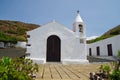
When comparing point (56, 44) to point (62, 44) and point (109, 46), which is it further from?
point (109, 46)

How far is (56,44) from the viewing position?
1388 cm

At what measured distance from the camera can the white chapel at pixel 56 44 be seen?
1308 cm

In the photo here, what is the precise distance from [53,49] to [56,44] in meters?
0.56

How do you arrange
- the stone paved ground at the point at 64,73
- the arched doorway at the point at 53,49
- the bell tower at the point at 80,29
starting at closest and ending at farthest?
the stone paved ground at the point at 64,73
the arched doorway at the point at 53,49
the bell tower at the point at 80,29

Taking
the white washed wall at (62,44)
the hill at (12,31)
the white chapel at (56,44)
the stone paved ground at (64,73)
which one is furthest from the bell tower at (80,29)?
the hill at (12,31)

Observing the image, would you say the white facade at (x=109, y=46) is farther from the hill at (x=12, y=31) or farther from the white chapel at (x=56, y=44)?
the hill at (x=12, y=31)

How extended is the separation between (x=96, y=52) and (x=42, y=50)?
14.7 m

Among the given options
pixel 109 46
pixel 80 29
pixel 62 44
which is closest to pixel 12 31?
pixel 109 46

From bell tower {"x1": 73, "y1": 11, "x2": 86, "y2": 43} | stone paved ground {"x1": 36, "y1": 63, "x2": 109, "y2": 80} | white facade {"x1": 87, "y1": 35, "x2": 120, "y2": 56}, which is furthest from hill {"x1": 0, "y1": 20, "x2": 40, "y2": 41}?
stone paved ground {"x1": 36, "y1": 63, "x2": 109, "y2": 80}

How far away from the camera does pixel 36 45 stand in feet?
43.0

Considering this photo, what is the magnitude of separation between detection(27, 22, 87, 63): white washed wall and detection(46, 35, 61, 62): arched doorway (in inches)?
18.6

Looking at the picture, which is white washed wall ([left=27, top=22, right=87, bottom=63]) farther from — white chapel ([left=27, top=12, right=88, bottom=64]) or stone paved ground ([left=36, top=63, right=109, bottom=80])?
stone paved ground ([left=36, top=63, right=109, bottom=80])

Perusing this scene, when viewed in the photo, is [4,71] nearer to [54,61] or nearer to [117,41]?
[54,61]

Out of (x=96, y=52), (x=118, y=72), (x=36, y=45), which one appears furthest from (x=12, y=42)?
(x=118, y=72)
